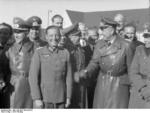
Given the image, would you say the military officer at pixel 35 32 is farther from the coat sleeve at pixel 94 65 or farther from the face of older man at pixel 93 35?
the face of older man at pixel 93 35

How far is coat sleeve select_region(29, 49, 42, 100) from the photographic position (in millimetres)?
5609

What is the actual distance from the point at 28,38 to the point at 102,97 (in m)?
1.67

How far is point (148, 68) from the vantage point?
223 inches

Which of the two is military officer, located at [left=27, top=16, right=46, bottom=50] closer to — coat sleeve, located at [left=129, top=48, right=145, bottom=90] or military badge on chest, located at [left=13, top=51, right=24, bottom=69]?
military badge on chest, located at [left=13, top=51, right=24, bottom=69]

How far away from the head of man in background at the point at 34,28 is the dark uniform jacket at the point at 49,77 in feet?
3.25

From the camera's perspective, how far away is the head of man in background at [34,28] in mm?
6672

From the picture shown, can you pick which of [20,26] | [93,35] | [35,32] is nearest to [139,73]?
[35,32]

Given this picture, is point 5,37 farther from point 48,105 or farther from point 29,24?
point 48,105

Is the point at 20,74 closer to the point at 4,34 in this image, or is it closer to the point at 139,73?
the point at 4,34

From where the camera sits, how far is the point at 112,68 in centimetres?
611

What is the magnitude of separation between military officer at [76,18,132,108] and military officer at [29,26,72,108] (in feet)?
2.07

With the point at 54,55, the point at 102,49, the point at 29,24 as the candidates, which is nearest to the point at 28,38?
the point at 29,24

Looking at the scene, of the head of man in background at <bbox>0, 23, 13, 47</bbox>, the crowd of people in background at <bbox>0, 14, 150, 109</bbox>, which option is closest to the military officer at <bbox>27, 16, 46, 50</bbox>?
the crowd of people in background at <bbox>0, 14, 150, 109</bbox>

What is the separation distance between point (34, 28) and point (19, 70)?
1045mm
